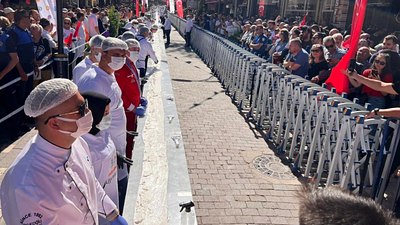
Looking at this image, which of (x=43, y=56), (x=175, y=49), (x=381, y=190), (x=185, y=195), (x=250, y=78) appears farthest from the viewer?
(x=175, y=49)

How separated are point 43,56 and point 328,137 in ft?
17.6

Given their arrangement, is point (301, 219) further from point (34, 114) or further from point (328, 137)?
point (328, 137)

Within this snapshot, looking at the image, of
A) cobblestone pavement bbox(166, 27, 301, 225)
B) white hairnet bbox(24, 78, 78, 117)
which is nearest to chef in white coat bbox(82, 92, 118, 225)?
white hairnet bbox(24, 78, 78, 117)

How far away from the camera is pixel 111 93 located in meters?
3.72

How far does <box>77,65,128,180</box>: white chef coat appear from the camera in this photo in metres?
3.58

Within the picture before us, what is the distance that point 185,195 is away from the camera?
10.6 ft

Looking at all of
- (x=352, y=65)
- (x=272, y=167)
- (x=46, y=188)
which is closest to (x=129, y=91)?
(x=272, y=167)

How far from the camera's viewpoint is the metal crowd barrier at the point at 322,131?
14.2 ft

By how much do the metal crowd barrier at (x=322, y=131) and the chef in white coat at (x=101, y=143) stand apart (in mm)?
1555

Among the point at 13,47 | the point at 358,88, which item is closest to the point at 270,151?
the point at 358,88

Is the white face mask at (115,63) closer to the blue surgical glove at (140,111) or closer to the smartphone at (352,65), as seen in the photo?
the blue surgical glove at (140,111)

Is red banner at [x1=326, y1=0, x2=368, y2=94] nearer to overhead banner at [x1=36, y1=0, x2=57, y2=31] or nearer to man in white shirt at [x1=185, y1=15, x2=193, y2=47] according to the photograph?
overhead banner at [x1=36, y1=0, x2=57, y2=31]

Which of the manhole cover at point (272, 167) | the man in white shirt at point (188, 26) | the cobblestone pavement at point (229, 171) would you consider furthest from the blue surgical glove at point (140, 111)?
the man in white shirt at point (188, 26)

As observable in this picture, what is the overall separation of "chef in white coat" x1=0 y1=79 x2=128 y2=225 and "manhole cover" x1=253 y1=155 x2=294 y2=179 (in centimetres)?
374
